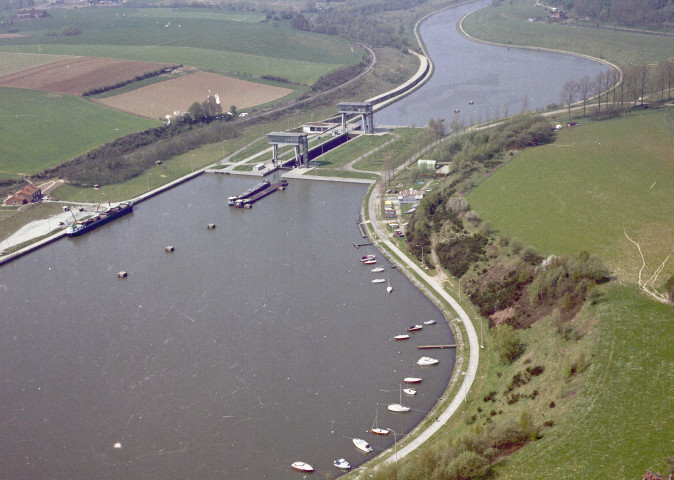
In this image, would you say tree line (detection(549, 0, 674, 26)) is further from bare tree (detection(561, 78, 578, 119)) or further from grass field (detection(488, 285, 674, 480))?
grass field (detection(488, 285, 674, 480))

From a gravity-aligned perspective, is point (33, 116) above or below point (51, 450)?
above

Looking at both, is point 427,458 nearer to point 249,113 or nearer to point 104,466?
point 104,466

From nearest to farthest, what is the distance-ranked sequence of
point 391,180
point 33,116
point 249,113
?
point 391,180, point 33,116, point 249,113

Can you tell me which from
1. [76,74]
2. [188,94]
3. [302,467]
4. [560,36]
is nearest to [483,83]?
[560,36]

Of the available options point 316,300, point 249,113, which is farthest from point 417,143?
point 316,300

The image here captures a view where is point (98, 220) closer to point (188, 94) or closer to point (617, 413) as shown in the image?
point (188, 94)

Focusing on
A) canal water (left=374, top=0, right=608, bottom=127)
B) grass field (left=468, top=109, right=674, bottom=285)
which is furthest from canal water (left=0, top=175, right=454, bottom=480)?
canal water (left=374, top=0, right=608, bottom=127)

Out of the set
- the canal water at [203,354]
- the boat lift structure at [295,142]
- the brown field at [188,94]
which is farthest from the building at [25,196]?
the brown field at [188,94]
